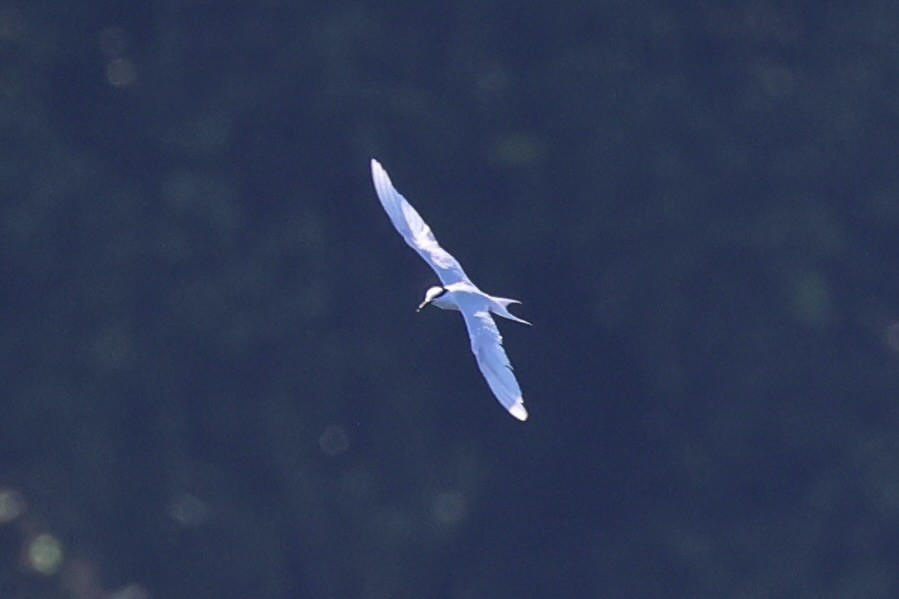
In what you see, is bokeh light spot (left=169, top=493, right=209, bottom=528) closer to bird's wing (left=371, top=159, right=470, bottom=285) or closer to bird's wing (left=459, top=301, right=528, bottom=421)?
bird's wing (left=371, top=159, right=470, bottom=285)

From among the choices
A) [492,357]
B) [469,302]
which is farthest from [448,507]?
[492,357]

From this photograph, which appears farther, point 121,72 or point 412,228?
point 121,72

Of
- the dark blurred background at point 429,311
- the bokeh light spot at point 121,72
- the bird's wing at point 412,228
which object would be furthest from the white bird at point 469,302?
the bokeh light spot at point 121,72

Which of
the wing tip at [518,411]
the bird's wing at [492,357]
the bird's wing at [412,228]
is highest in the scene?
the bird's wing at [412,228]

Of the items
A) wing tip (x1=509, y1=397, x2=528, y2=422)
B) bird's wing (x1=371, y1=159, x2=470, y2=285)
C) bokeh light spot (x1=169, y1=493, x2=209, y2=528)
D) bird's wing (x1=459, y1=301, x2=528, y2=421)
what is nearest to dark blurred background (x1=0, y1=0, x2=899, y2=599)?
bokeh light spot (x1=169, y1=493, x2=209, y2=528)

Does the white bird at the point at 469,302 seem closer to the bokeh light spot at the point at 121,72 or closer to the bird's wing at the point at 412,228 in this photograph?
the bird's wing at the point at 412,228

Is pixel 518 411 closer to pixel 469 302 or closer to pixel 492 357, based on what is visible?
pixel 492 357

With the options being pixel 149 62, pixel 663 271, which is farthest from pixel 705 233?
pixel 149 62
